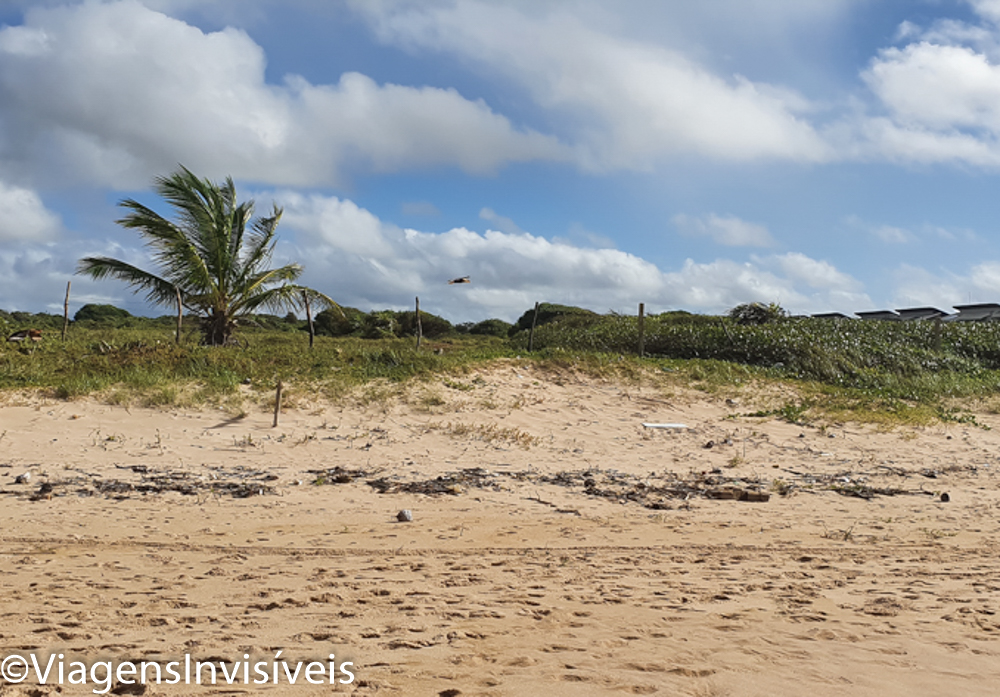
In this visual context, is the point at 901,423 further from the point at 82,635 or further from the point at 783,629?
the point at 82,635

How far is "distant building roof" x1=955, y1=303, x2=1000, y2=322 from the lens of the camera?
26312 millimetres

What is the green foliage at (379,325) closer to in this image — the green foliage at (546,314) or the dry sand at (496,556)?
the green foliage at (546,314)

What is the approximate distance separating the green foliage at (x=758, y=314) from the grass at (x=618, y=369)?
4.28 meters

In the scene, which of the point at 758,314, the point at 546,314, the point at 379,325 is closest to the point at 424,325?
the point at 379,325

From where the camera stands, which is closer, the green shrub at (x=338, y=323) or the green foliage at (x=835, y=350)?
the green foliage at (x=835, y=350)

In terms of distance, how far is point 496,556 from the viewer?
5.16 meters

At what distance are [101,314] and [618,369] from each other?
99.2 ft

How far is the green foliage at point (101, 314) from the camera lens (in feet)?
108

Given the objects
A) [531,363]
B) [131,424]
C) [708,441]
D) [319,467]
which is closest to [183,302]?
[131,424]

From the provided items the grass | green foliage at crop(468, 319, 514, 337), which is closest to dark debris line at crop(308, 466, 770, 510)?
the grass

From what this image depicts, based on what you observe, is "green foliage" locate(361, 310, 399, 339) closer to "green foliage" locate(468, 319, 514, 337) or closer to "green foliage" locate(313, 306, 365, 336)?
"green foliage" locate(313, 306, 365, 336)

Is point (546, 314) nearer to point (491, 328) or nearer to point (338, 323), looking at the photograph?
point (491, 328)

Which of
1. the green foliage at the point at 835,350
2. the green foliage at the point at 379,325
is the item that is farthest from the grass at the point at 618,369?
the green foliage at the point at 379,325

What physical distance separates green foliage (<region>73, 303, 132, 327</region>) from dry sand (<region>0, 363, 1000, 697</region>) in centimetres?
2631
